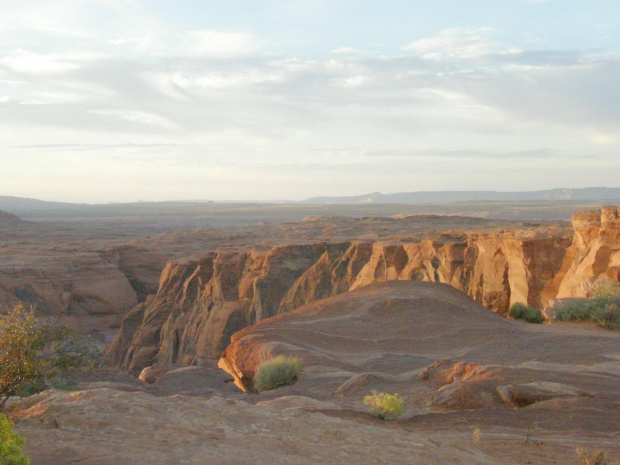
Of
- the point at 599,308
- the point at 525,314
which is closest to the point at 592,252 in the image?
the point at 525,314

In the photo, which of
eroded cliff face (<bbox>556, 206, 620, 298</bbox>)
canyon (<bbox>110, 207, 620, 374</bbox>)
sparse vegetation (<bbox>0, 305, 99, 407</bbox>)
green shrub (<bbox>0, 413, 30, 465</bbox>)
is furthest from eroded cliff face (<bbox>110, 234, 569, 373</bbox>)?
green shrub (<bbox>0, 413, 30, 465</bbox>)

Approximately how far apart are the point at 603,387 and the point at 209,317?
69.6 feet

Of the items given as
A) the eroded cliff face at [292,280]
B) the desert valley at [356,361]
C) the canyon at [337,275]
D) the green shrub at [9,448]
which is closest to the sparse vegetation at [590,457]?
the desert valley at [356,361]

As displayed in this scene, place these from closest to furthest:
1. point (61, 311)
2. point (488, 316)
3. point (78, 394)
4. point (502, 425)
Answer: point (78, 394) < point (502, 425) < point (488, 316) < point (61, 311)

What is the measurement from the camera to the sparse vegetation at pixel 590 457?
575 cm

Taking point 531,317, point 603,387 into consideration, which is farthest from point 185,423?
point 531,317

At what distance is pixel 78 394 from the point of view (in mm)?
6840

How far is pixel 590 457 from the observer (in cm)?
593

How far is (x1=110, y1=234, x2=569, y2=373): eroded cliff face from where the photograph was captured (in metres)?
22.7

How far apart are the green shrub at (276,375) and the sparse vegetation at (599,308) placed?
27.5 feet

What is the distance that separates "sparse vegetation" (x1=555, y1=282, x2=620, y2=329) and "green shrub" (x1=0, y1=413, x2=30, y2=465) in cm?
1400

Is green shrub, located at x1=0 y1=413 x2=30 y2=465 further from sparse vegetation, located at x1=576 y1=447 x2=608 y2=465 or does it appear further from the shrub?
sparse vegetation, located at x1=576 y1=447 x2=608 y2=465

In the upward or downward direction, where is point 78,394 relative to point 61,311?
upward

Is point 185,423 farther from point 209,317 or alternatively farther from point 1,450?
point 209,317
